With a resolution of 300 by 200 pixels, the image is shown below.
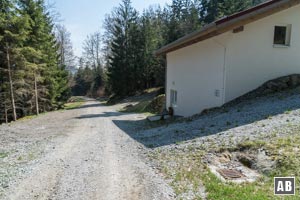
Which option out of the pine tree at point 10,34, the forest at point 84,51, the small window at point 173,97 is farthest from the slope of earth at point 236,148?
the forest at point 84,51

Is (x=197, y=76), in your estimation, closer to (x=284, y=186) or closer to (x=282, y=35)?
(x=282, y=35)

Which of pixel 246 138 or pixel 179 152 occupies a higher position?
pixel 246 138

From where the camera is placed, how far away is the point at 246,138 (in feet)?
19.3

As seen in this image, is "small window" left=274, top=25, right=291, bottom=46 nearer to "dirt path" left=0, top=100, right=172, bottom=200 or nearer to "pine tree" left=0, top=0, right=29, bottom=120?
"dirt path" left=0, top=100, right=172, bottom=200

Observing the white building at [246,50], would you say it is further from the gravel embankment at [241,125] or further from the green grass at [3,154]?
the green grass at [3,154]

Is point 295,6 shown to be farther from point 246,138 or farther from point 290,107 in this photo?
point 246,138

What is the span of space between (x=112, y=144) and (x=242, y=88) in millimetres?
5815

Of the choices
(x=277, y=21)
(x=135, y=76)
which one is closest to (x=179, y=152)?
(x=277, y=21)

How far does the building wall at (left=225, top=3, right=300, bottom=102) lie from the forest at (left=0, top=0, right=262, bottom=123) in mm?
14079

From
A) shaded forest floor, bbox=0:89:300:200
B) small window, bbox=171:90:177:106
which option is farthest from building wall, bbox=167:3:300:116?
small window, bbox=171:90:177:106

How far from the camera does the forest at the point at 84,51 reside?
691 inches

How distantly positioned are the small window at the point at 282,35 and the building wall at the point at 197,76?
2.71m

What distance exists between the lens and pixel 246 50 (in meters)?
9.89

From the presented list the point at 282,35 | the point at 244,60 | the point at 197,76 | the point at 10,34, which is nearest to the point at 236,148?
the point at 244,60
